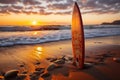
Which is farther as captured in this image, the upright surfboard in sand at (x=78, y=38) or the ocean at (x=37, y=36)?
the ocean at (x=37, y=36)

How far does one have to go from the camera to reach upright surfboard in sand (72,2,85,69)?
4.90m

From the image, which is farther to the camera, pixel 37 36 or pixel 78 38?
pixel 37 36

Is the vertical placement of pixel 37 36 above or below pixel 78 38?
below

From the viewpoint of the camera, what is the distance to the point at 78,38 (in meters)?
5.07

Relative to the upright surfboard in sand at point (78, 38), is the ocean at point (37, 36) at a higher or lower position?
lower

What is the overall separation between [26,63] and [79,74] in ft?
6.62

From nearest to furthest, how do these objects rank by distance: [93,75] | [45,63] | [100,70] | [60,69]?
1. [93,75]
2. [100,70]
3. [60,69]
4. [45,63]

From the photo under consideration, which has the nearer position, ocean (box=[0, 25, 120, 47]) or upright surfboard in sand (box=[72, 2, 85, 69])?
upright surfboard in sand (box=[72, 2, 85, 69])

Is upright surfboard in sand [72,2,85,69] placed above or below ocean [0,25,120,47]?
above

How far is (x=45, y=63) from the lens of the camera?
5.62 m

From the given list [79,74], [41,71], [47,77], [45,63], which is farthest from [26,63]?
[79,74]

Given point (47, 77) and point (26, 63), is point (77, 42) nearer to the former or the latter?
point (47, 77)

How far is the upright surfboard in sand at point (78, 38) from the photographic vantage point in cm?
490

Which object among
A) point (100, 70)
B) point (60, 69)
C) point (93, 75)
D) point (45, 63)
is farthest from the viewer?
point (45, 63)
